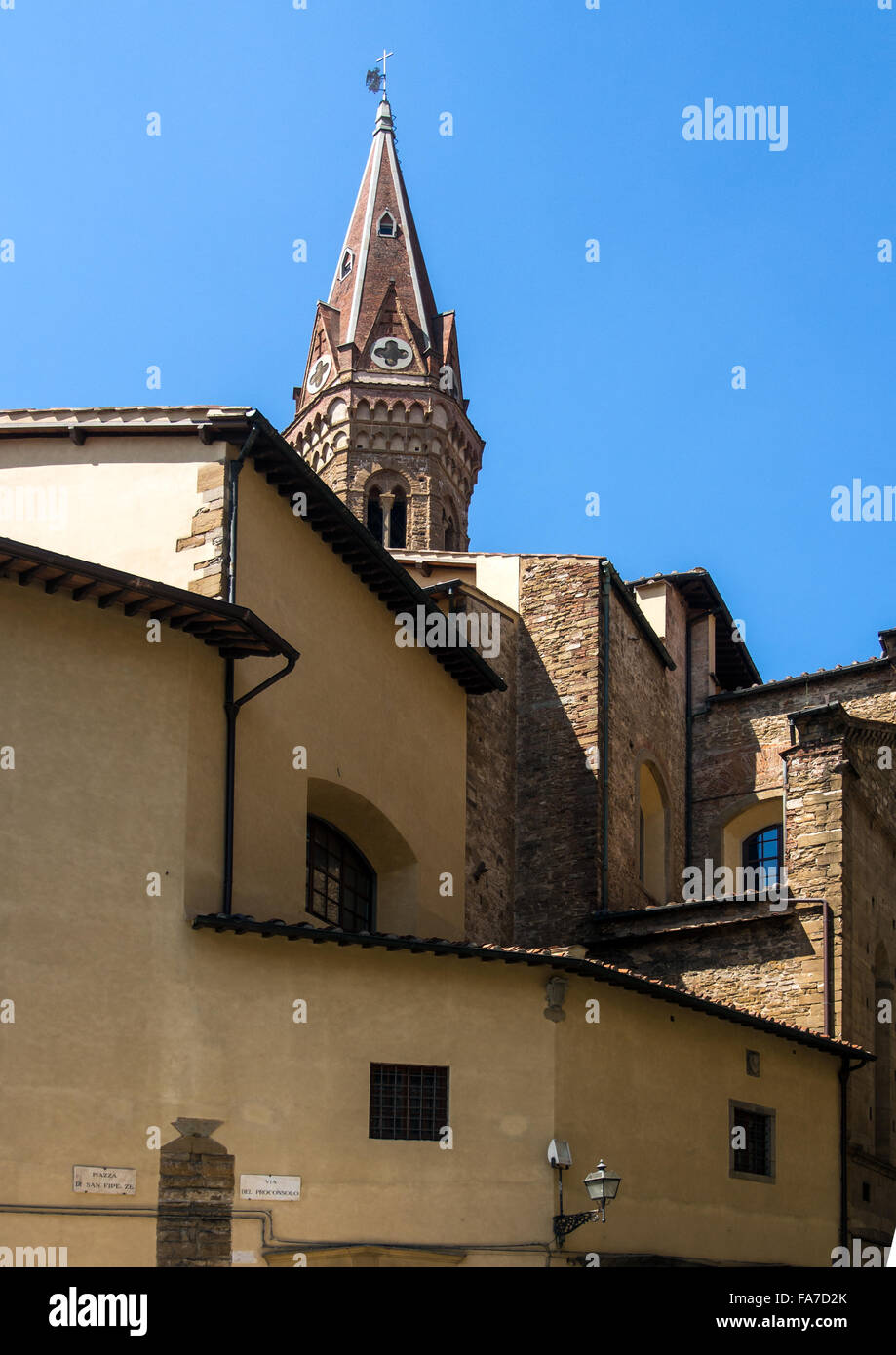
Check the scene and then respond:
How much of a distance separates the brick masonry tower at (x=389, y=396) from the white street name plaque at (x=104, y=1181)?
86.0 ft

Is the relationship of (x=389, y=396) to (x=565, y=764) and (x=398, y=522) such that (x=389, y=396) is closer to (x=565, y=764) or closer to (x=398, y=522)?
(x=398, y=522)

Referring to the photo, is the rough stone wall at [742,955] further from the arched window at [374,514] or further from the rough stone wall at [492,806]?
the arched window at [374,514]

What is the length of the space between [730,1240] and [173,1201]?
6513 millimetres

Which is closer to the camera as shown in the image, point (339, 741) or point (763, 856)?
point (339, 741)

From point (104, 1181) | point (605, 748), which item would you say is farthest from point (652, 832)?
point (104, 1181)

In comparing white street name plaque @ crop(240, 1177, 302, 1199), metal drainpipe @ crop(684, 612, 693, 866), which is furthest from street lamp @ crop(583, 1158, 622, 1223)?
metal drainpipe @ crop(684, 612, 693, 866)

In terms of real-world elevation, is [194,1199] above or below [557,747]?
below

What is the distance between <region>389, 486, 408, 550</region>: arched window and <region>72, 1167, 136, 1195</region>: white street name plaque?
26542 mm

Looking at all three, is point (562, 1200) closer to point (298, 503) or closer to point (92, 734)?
point (92, 734)

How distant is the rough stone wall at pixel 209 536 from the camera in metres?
15.9

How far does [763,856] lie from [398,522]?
48.9 ft

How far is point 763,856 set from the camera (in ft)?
92.4

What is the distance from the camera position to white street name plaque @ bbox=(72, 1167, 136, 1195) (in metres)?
13.2

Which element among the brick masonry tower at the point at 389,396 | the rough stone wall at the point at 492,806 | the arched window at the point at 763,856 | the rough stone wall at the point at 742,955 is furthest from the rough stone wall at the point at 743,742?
the brick masonry tower at the point at 389,396
